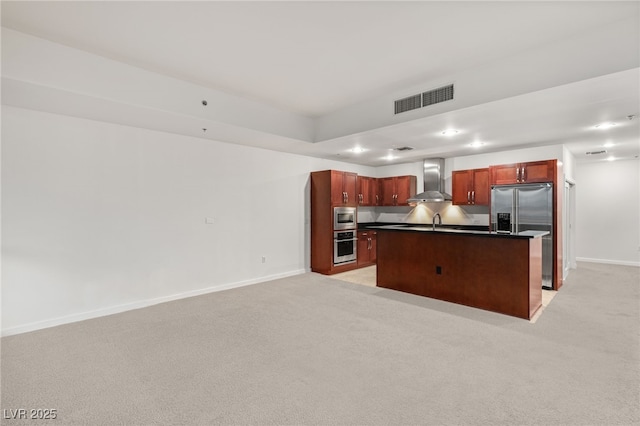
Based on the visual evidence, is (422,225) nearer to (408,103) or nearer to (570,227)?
(570,227)

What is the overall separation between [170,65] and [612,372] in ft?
17.4

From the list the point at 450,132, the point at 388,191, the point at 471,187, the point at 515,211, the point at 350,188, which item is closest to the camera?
the point at 450,132

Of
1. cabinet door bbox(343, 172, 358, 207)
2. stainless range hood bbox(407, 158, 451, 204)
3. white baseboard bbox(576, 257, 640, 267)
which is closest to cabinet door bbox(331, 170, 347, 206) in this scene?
cabinet door bbox(343, 172, 358, 207)

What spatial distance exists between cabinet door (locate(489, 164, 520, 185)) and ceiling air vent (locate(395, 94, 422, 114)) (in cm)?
295

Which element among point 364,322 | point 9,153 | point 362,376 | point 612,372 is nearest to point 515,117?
point 612,372

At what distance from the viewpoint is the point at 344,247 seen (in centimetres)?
688

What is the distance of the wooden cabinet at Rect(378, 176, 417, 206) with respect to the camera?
7949 mm

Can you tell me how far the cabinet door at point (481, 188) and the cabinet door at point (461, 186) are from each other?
10cm

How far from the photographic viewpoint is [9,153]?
11.7 ft

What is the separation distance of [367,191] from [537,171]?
12.0ft

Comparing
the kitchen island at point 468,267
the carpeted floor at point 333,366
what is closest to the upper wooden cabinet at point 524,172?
the kitchen island at point 468,267

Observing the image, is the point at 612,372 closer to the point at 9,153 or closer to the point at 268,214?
the point at 268,214

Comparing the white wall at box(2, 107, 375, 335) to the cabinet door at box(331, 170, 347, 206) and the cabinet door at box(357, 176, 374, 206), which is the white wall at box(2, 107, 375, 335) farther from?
the cabinet door at box(357, 176, 374, 206)

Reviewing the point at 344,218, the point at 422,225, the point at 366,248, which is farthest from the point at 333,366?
the point at 422,225
